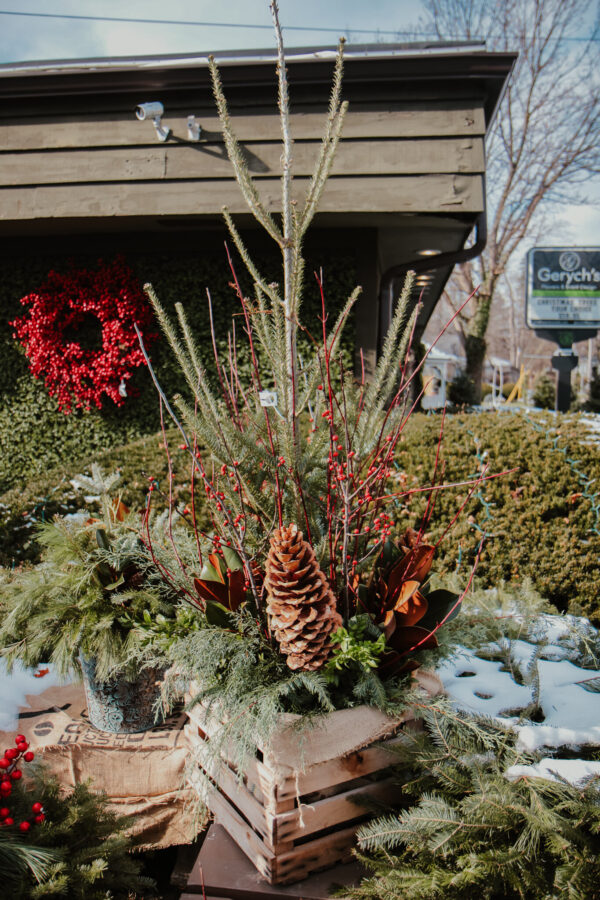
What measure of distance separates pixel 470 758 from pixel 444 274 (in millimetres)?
7307

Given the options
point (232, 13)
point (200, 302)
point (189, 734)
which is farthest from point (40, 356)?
point (232, 13)

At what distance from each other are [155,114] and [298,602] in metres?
4.37

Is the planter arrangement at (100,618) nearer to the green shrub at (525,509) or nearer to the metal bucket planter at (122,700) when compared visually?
the metal bucket planter at (122,700)

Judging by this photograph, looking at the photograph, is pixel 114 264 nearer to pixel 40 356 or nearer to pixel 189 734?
pixel 40 356

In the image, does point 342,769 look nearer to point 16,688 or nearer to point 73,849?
point 73,849

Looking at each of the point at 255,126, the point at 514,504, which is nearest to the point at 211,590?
the point at 514,504

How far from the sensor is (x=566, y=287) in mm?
6387

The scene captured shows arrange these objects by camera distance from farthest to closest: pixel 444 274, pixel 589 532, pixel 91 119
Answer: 1. pixel 444 274
2. pixel 91 119
3. pixel 589 532

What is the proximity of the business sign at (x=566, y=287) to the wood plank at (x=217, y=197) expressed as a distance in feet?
8.76

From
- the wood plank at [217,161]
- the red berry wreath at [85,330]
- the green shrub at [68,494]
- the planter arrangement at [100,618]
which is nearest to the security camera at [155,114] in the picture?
the wood plank at [217,161]

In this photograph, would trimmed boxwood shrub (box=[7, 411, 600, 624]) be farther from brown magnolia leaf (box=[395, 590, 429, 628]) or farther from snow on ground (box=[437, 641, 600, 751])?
brown magnolia leaf (box=[395, 590, 429, 628])

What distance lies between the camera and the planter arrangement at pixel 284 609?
1.29m

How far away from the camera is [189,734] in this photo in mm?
1733

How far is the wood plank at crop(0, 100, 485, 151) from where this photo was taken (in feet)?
14.1
